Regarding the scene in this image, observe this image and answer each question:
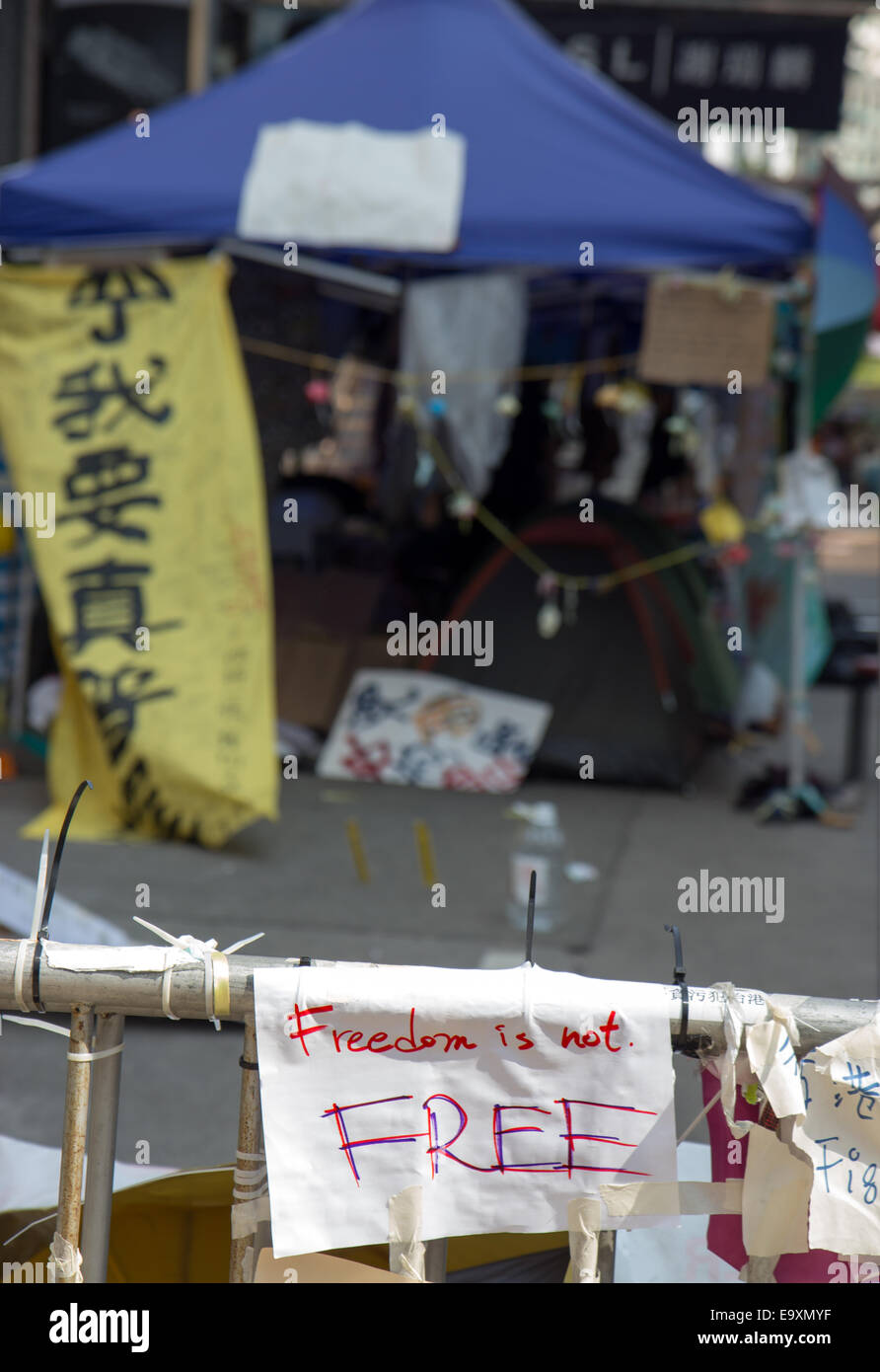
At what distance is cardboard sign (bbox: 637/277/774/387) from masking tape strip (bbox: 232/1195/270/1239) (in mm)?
5130

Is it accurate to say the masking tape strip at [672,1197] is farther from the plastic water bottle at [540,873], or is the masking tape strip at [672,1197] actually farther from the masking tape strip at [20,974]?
the plastic water bottle at [540,873]

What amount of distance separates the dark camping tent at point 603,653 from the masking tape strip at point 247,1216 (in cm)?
559

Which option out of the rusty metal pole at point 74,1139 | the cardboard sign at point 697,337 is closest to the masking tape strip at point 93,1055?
the rusty metal pole at point 74,1139

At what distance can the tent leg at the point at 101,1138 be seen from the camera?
168 cm

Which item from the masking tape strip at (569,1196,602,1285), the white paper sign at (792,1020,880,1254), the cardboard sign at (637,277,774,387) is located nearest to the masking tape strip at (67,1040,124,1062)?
the masking tape strip at (569,1196,602,1285)

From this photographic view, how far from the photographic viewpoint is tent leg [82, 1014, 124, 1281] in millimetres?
1683

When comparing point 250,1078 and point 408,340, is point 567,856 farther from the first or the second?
point 250,1078

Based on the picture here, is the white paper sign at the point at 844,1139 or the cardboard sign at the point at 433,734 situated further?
the cardboard sign at the point at 433,734

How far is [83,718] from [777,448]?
3940 millimetres

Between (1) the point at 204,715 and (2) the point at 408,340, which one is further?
(2) the point at 408,340

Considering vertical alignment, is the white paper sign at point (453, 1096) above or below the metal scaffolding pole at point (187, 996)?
below

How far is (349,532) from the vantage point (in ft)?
33.7

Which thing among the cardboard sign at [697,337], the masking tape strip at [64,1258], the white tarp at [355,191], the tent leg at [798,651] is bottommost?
the masking tape strip at [64,1258]

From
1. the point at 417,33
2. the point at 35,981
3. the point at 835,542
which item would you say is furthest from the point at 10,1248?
the point at 835,542
